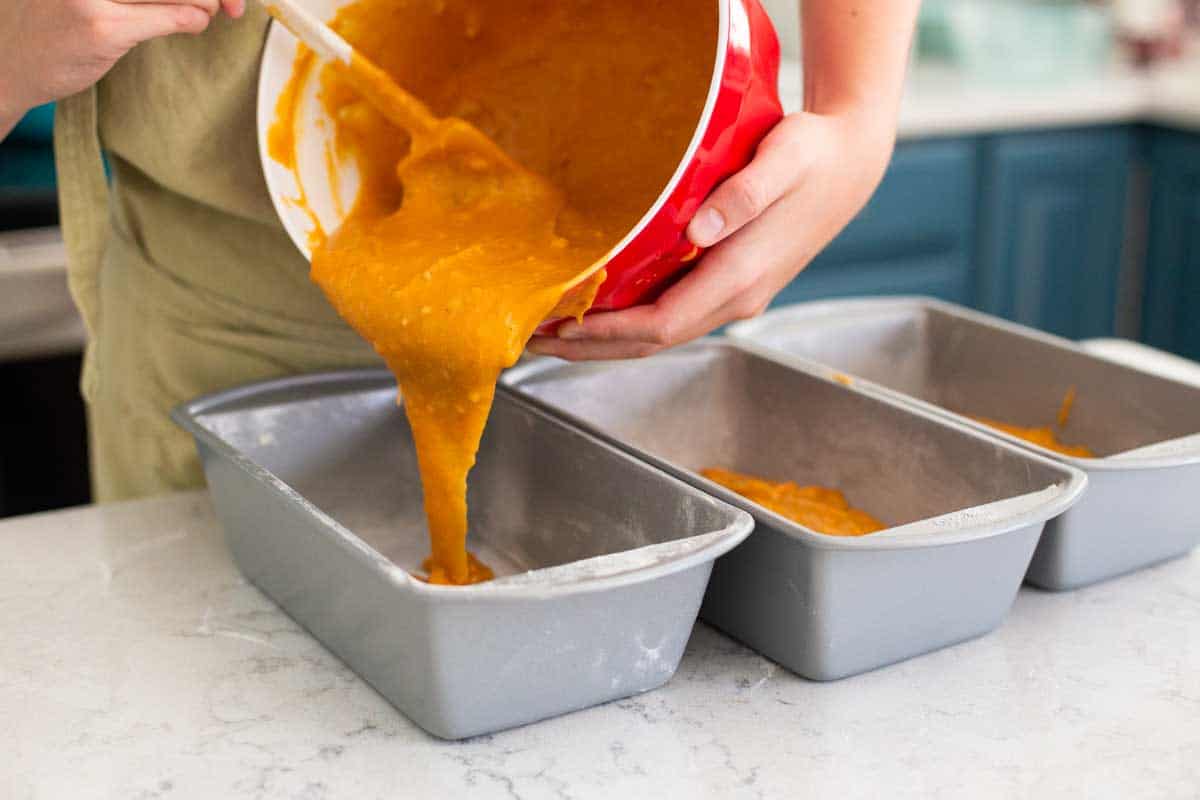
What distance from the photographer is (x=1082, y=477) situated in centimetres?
A: 82

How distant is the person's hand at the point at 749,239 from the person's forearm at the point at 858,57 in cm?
3

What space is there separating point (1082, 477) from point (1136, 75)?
2166 millimetres

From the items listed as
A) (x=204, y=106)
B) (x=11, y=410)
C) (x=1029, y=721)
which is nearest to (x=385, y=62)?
(x=204, y=106)

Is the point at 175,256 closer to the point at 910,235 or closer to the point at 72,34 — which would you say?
the point at 72,34

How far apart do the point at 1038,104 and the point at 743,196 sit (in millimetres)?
1833

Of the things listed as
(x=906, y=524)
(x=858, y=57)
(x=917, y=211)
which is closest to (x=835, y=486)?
(x=906, y=524)

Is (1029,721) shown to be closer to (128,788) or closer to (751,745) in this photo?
(751,745)

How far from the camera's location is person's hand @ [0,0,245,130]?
0.81 meters

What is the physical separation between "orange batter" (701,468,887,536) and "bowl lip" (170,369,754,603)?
0.13 m

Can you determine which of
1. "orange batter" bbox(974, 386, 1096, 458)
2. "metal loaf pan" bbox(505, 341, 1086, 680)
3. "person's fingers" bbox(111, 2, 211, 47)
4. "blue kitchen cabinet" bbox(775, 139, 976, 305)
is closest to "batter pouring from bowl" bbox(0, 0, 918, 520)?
"person's fingers" bbox(111, 2, 211, 47)

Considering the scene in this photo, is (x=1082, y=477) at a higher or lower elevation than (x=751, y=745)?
higher

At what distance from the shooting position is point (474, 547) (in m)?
1.04

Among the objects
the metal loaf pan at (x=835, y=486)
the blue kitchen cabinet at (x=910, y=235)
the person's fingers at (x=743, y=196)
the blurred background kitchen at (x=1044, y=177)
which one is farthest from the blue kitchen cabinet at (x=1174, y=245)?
the person's fingers at (x=743, y=196)

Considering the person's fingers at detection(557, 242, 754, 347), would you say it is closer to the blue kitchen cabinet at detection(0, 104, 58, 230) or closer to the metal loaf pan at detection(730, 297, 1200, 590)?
the metal loaf pan at detection(730, 297, 1200, 590)
